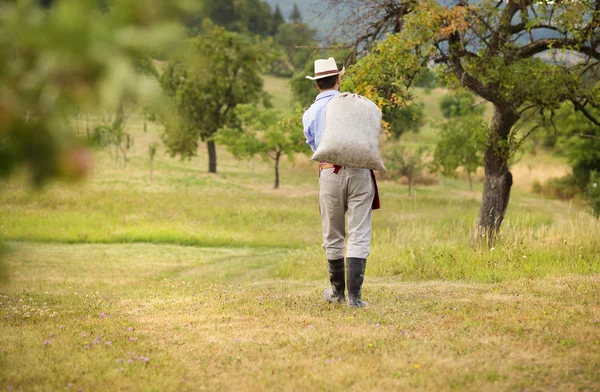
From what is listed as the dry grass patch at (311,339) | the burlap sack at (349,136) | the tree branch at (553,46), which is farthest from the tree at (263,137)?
the burlap sack at (349,136)

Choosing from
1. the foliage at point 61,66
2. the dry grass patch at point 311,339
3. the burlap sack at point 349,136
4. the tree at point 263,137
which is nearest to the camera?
the foliage at point 61,66

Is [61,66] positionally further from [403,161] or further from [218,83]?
[218,83]

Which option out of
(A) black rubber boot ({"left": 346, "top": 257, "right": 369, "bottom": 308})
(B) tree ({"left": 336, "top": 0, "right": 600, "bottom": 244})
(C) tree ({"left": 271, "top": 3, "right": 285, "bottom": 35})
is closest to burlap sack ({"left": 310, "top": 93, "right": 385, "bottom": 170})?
(A) black rubber boot ({"left": 346, "top": 257, "right": 369, "bottom": 308})

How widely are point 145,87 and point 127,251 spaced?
1566 centimetres

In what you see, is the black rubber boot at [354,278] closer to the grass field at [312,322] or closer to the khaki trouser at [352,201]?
the khaki trouser at [352,201]

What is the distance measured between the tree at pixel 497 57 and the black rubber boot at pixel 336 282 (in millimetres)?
4561

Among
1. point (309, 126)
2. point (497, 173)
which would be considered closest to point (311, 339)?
point (309, 126)

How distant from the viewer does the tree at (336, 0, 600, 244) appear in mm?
11195

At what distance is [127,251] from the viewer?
56.7ft

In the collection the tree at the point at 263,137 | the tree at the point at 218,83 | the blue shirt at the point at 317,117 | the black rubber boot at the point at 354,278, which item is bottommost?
the black rubber boot at the point at 354,278

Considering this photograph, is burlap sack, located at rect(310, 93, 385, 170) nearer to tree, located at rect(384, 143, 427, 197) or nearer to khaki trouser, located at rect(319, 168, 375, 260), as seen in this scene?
khaki trouser, located at rect(319, 168, 375, 260)

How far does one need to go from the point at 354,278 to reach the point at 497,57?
7664mm

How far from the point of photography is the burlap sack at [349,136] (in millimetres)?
6191

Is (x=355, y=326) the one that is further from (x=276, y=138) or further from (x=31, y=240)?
(x=276, y=138)
